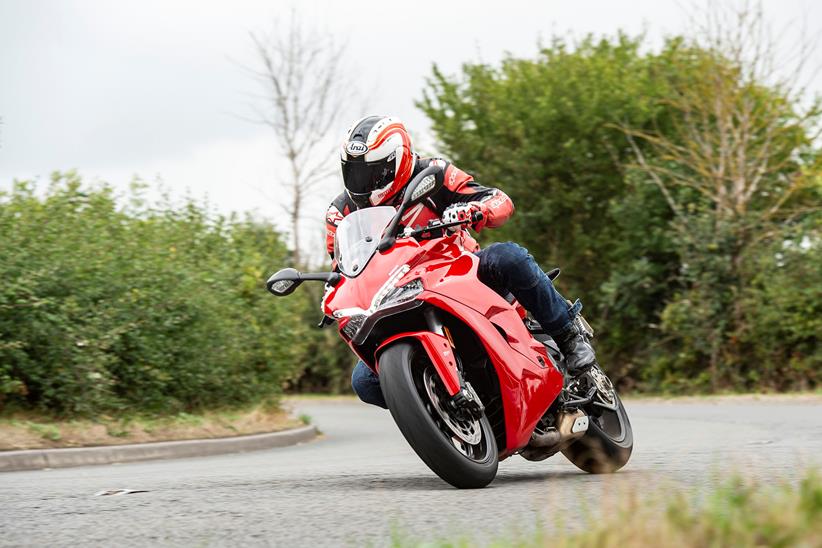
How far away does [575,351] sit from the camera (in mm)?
6367

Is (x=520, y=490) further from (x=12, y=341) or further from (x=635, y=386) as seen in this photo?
(x=635, y=386)

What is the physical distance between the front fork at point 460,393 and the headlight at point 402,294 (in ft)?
0.38

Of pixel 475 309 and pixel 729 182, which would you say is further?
pixel 729 182

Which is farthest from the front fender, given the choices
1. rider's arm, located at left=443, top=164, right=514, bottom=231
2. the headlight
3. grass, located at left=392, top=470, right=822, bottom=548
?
grass, located at left=392, top=470, right=822, bottom=548

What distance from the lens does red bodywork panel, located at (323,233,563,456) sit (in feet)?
18.5

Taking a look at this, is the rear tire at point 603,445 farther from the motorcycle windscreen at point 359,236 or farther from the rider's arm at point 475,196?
the motorcycle windscreen at point 359,236

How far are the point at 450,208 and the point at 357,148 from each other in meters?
0.60

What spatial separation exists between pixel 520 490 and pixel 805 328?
1586 centimetres

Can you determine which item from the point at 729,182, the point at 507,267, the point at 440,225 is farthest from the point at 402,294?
the point at 729,182

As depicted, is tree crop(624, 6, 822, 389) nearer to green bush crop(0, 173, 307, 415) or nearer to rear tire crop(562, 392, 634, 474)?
green bush crop(0, 173, 307, 415)

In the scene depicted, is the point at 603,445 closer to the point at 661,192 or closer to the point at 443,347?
the point at 443,347

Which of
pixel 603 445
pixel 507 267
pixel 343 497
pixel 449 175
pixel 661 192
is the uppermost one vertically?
pixel 661 192

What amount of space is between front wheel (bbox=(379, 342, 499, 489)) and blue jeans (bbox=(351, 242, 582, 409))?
2.16 ft

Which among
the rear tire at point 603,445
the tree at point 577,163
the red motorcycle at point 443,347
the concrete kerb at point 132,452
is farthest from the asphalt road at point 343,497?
the tree at point 577,163
